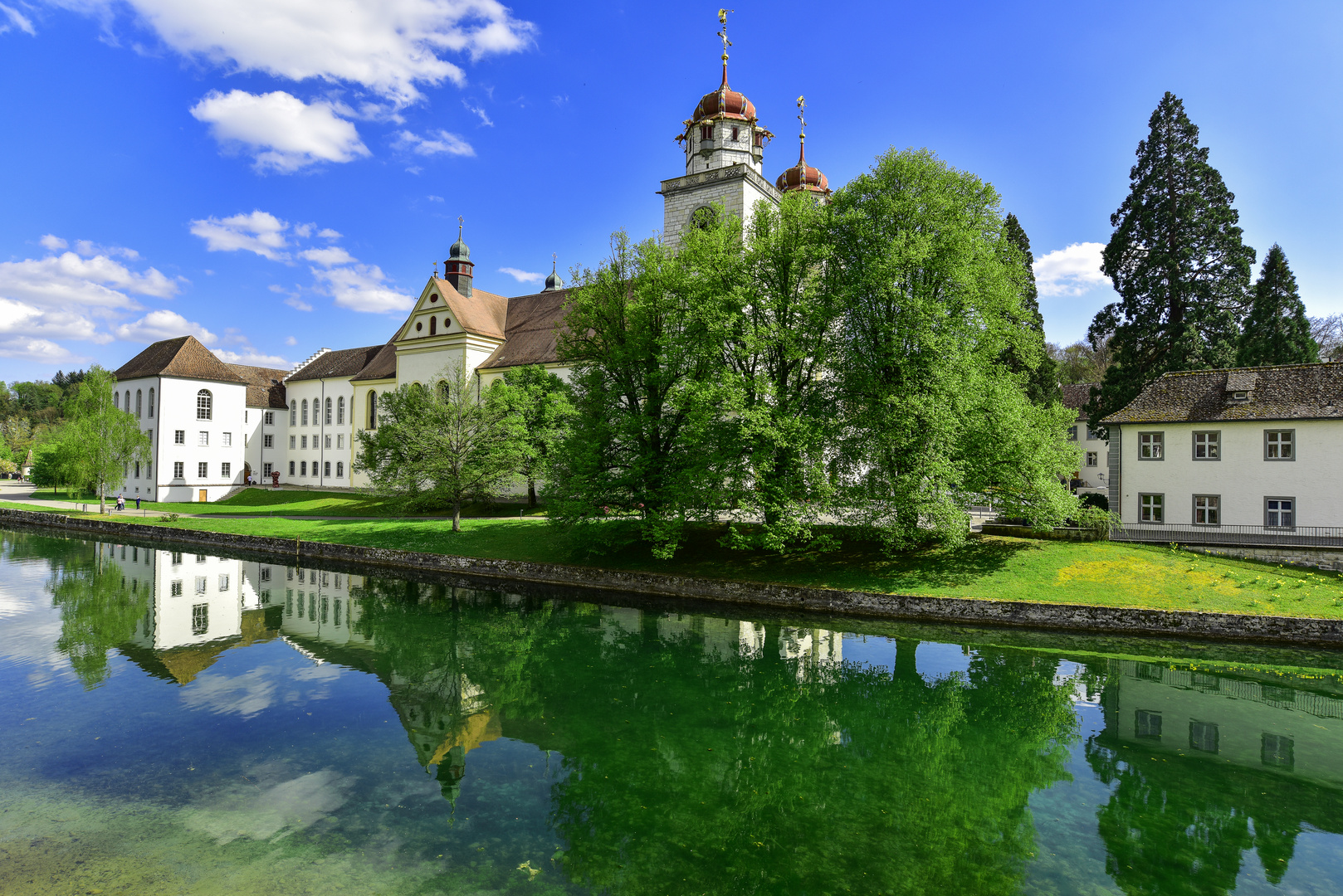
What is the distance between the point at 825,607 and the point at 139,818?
A: 1655cm

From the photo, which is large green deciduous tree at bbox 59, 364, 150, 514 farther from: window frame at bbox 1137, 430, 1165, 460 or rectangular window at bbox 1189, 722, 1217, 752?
window frame at bbox 1137, 430, 1165, 460

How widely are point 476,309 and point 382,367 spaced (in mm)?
9144

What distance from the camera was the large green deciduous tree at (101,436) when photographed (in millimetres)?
45156

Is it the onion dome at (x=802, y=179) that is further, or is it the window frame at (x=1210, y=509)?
the onion dome at (x=802, y=179)

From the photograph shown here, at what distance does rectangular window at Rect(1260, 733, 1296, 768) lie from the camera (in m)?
10.5

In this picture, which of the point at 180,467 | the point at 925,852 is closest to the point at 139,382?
the point at 180,467

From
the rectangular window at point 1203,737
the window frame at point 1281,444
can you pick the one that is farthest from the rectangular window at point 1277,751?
the window frame at point 1281,444

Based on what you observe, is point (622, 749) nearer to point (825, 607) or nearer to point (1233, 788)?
point (1233, 788)

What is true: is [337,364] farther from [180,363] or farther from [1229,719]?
[1229,719]

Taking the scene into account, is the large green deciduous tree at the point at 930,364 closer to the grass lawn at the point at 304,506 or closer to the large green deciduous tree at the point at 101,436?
the grass lawn at the point at 304,506

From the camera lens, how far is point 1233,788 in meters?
9.60

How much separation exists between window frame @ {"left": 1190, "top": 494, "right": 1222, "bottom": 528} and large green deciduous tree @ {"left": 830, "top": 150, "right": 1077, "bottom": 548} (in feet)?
24.2

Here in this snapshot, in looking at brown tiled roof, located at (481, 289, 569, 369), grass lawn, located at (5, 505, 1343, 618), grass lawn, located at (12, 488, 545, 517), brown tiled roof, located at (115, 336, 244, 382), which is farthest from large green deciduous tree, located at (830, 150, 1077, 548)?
brown tiled roof, located at (115, 336, 244, 382)

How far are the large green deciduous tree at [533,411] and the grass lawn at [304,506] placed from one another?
2.85m
